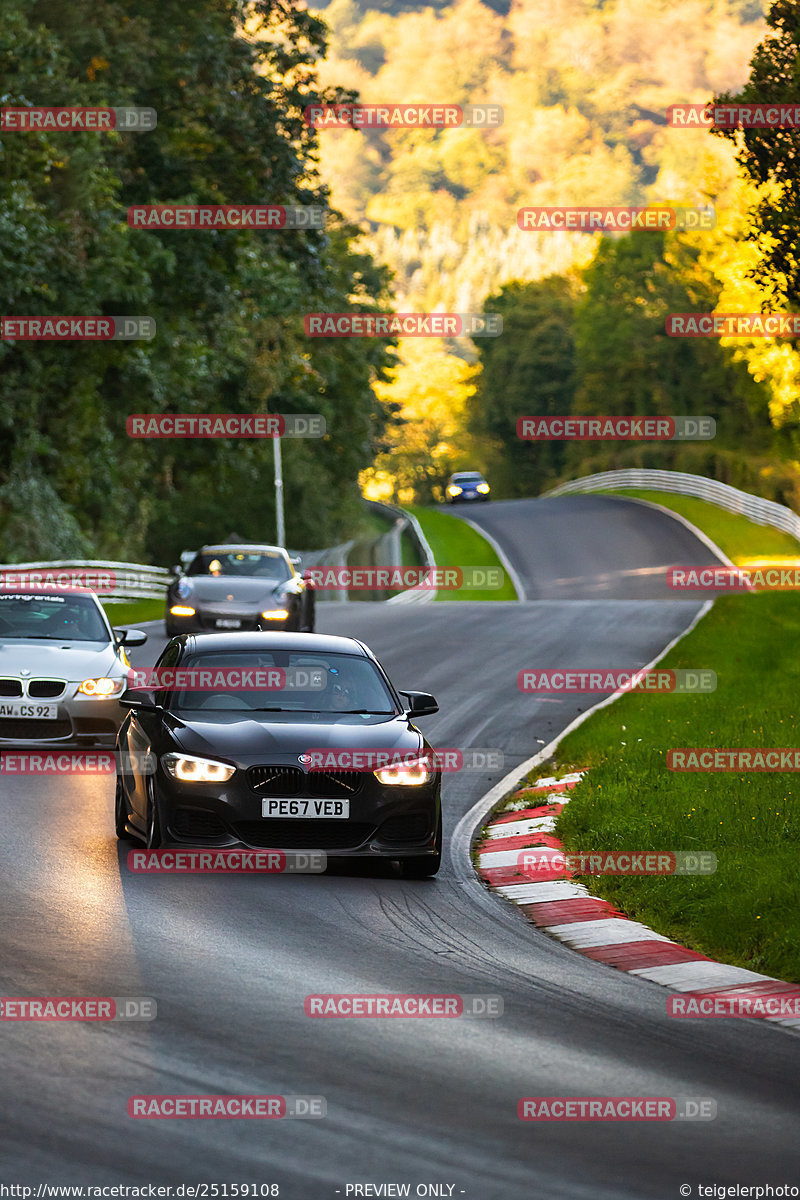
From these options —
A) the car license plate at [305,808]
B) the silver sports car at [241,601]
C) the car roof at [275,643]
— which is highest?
the car roof at [275,643]

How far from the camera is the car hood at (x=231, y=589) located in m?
26.4

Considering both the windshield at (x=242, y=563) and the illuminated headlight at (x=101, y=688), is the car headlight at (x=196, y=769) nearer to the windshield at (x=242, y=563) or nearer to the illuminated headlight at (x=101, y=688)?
the illuminated headlight at (x=101, y=688)

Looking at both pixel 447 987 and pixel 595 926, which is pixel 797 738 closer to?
pixel 595 926

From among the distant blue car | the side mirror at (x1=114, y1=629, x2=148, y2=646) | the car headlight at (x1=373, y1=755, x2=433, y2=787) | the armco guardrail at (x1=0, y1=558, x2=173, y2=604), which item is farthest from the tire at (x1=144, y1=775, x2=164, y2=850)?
the distant blue car

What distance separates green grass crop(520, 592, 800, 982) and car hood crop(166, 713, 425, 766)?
1.56 metres

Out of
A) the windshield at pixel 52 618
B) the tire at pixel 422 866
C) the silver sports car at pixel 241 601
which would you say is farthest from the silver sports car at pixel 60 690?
the silver sports car at pixel 241 601

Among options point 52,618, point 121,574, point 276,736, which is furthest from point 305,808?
point 121,574

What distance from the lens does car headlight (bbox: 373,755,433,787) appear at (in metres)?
10.4

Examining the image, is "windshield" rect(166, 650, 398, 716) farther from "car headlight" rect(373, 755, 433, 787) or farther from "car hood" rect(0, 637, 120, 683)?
"car hood" rect(0, 637, 120, 683)

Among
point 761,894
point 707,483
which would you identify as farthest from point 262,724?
point 707,483

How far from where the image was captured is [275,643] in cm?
1172

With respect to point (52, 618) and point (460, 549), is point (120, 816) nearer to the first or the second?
point (52, 618)

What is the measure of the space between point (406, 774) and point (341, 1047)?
396cm

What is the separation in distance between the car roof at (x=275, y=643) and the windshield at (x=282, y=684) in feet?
0.18
